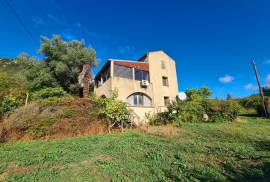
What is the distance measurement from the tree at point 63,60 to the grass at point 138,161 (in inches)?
585

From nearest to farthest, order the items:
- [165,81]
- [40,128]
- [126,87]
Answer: [40,128]
[126,87]
[165,81]

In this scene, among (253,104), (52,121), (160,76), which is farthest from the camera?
(253,104)

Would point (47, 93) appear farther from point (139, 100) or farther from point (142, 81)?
point (142, 81)

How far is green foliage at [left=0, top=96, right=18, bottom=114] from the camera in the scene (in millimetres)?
12098

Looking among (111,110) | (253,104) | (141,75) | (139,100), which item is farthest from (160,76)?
(253,104)

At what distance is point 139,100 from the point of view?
62.2 feet

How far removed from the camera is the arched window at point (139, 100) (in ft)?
59.9

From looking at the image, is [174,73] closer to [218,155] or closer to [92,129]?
[92,129]

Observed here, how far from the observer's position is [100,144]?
25.3 ft

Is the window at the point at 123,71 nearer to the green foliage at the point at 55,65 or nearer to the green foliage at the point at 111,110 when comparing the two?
the green foliage at the point at 111,110

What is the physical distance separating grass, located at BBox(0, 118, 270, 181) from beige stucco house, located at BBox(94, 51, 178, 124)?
8654 mm

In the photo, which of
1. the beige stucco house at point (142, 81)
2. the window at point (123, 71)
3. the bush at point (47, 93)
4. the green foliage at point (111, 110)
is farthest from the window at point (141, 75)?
the bush at point (47, 93)

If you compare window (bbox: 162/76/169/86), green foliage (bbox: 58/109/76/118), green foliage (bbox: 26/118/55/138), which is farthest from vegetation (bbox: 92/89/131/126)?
window (bbox: 162/76/169/86)

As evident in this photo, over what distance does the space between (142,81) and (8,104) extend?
12.4 metres
